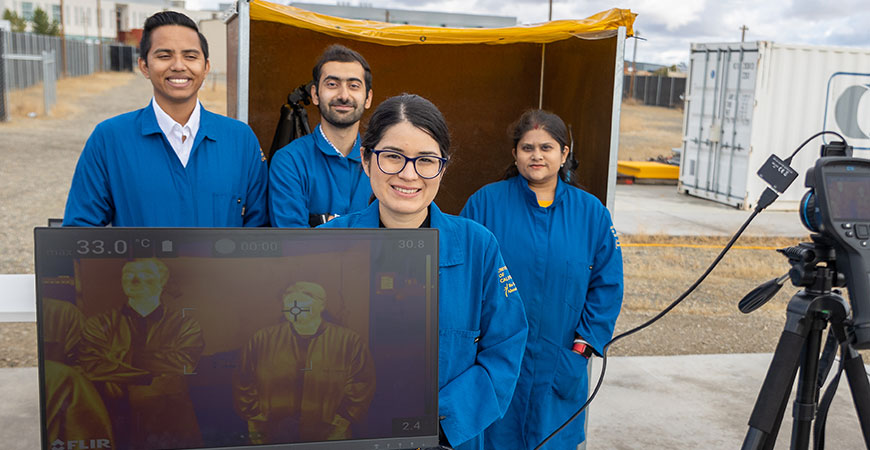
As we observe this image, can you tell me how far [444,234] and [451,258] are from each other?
62 mm

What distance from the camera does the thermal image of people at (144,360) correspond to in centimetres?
97

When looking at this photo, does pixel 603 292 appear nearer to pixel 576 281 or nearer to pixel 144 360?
pixel 576 281

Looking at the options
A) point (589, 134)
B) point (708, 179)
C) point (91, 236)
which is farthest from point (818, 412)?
point (708, 179)

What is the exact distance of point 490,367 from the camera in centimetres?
149

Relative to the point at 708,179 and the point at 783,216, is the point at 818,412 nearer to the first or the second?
the point at 783,216

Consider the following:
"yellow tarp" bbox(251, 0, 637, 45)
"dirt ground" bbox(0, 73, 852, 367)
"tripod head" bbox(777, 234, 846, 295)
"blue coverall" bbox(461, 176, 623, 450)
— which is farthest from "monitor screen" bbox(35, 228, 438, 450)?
"dirt ground" bbox(0, 73, 852, 367)

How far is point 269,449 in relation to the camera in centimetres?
102

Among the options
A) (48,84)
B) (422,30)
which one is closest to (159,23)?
(422,30)

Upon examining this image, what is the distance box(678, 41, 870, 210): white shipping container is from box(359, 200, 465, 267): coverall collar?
33.3 ft

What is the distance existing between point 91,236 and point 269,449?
14.7 inches

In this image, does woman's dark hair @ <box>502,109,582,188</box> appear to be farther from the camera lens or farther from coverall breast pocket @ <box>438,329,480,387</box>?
coverall breast pocket @ <box>438,329,480,387</box>

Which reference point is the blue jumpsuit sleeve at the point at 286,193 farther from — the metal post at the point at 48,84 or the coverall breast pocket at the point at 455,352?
the metal post at the point at 48,84

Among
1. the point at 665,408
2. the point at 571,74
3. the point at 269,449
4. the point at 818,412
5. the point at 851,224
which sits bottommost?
the point at 665,408

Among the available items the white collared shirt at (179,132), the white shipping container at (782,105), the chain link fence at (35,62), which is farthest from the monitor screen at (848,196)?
the chain link fence at (35,62)
